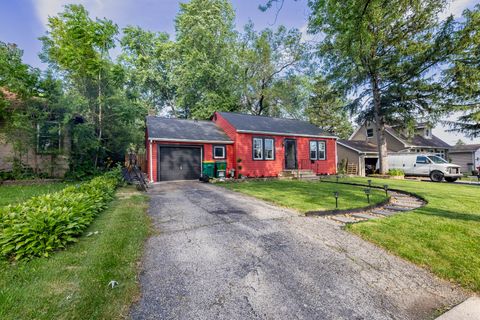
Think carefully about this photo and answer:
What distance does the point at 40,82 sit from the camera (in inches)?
404

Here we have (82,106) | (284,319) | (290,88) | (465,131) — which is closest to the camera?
(284,319)

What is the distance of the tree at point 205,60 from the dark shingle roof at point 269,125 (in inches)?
260

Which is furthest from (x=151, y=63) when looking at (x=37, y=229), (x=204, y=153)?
(x=37, y=229)

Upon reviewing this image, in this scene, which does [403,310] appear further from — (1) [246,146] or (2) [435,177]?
(2) [435,177]

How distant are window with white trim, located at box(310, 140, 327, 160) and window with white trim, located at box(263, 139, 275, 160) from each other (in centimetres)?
377

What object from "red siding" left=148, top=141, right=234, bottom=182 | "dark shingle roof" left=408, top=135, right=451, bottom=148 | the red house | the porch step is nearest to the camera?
"red siding" left=148, top=141, right=234, bottom=182

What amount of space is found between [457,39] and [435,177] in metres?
9.37

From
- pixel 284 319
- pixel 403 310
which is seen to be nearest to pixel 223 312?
pixel 284 319

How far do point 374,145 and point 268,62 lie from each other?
15554 millimetres

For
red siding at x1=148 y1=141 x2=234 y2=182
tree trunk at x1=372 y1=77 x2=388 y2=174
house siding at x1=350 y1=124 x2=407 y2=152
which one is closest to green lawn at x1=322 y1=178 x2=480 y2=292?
red siding at x1=148 y1=141 x2=234 y2=182

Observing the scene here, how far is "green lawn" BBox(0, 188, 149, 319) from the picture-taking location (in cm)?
203

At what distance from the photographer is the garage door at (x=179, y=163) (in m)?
12.8

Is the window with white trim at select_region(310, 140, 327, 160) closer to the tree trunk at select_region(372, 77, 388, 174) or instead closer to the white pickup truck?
the tree trunk at select_region(372, 77, 388, 174)

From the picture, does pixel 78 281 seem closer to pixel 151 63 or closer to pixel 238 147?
pixel 238 147
